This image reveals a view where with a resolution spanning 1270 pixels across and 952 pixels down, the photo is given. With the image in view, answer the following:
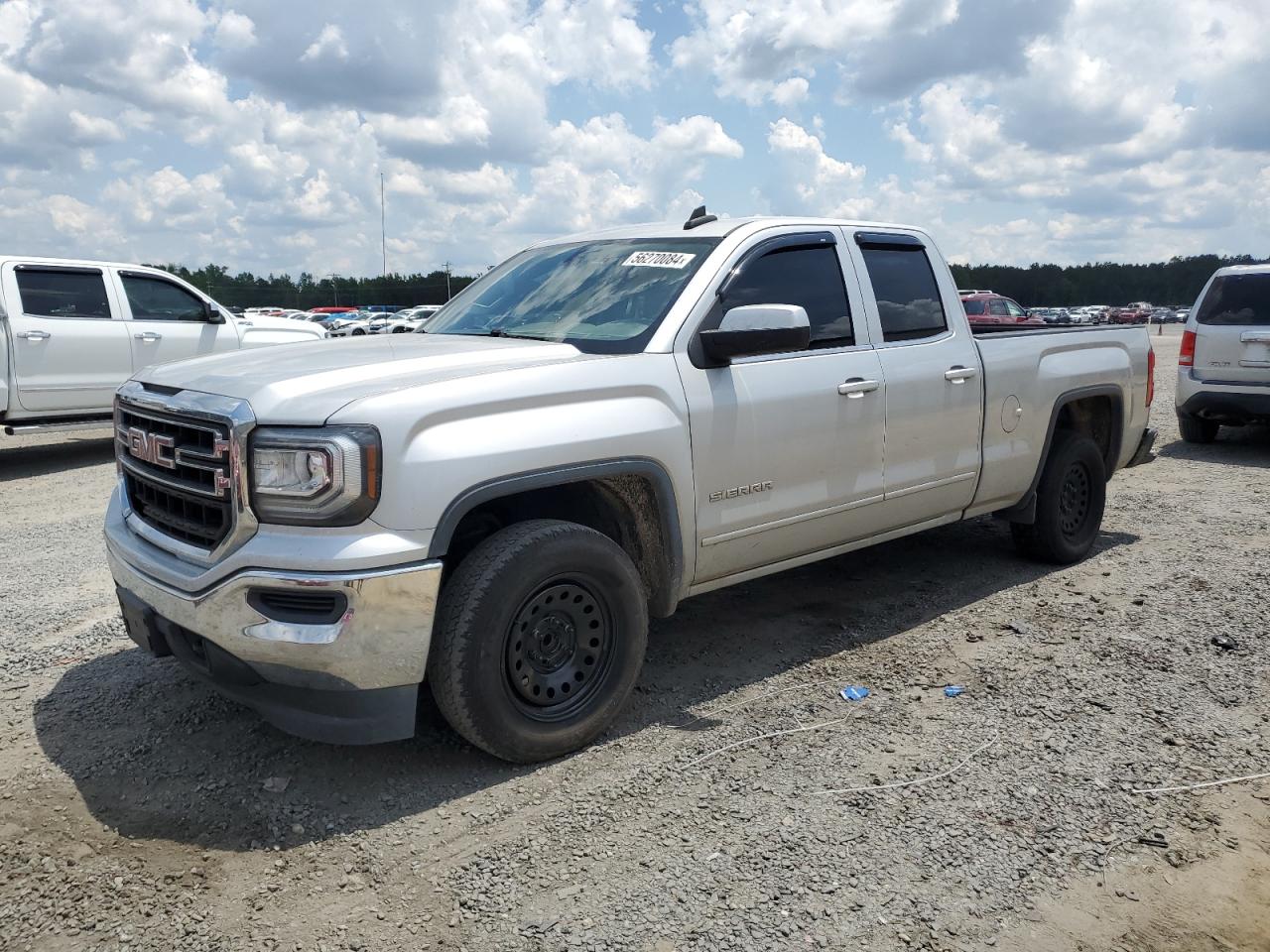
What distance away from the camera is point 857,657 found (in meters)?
4.59

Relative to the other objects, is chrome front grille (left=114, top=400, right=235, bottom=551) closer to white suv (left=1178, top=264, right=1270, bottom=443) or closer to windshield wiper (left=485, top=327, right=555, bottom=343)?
windshield wiper (left=485, top=327, right=555, bottom=343)

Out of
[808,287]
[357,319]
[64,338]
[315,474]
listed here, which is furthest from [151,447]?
[357,319]

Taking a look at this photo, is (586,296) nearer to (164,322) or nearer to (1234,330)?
(164,322)

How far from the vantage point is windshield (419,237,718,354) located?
400 cm

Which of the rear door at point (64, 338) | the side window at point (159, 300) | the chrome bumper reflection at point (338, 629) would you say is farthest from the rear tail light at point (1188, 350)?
the rear door at point (64, 338)

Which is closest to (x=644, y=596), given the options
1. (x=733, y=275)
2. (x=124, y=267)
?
(x=733, y=275)

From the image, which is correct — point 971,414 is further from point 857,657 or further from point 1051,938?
point 1051,938

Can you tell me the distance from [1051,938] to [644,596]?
1745 mm

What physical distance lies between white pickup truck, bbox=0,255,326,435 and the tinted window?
705cm

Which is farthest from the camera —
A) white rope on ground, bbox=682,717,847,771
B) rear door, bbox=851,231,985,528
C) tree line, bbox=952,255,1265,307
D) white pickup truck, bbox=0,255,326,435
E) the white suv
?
tree line, bbox=952,255,1265,307

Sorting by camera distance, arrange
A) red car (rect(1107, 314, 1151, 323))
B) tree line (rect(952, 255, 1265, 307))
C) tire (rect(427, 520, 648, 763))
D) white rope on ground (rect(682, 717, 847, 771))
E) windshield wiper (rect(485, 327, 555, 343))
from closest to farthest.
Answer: tire (rect(427, 520, 648, 763)) < white rope on ground (rect(682, 717, 847, 771)) < windshield wiper (rect(485, 327, 555, 343)) < red car (rect(1107, 314, 1151, 323)) < tree line (rect(952, 255, 1265, 307))

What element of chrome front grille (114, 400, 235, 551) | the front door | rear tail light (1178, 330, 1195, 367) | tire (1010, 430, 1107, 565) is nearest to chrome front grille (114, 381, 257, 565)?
chrome front grille (114, 400, 235, 551)

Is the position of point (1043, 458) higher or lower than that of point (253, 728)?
higher

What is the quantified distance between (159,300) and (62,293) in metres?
0.98
